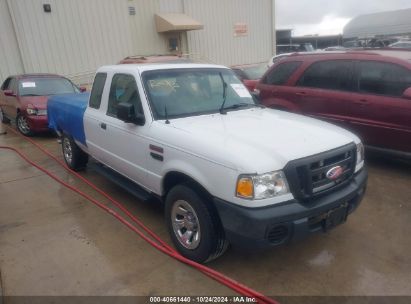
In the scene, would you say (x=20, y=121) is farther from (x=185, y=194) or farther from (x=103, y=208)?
(x=185, y=194)

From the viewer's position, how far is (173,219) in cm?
337

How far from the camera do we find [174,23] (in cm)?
1442

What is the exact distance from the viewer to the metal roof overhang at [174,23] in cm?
1440

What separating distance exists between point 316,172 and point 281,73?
406 cm

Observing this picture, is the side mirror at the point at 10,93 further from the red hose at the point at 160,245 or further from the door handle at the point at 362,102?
the door handle at the point at 362,102

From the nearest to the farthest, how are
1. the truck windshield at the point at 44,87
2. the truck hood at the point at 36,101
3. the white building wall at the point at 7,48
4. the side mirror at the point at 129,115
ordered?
the side mirror at the point at 129,115, the truck hood at the point at 36,101, the truck windshield at the point at 44,87, the white building wall at the point at 7,48

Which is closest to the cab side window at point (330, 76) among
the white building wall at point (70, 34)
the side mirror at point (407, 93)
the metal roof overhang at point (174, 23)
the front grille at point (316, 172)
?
the side mirror at point (407, 93)

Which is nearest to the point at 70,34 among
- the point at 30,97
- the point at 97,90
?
the point at 30,97

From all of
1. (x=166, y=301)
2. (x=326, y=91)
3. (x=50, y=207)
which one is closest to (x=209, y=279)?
(x=166, y=301)

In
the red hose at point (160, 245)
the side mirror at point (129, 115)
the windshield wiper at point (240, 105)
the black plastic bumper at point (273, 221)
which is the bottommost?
the red hose at point (160, 245)

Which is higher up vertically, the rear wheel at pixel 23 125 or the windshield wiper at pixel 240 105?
the windshield wiper at pixel 240 105

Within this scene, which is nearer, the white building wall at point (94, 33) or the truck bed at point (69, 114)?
the truck bed at point (69, 114)

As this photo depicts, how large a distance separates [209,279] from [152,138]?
4.60 ft

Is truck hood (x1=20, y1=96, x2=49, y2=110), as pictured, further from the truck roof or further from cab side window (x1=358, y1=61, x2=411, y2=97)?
cab side window (x1=358, y1=61, x2=411, y2=97)
